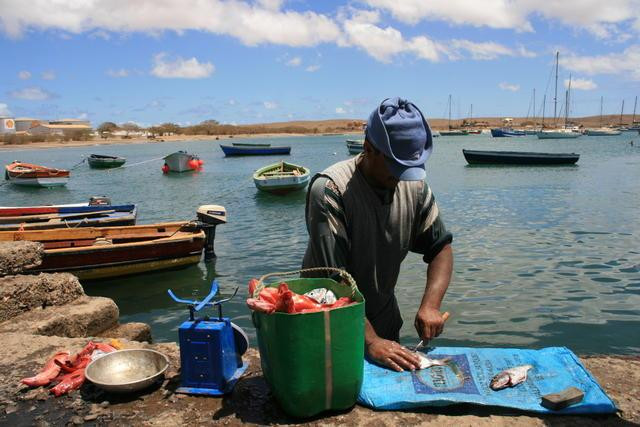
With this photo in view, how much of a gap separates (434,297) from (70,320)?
3646mm

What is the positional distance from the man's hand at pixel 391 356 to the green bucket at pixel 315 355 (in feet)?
0.94

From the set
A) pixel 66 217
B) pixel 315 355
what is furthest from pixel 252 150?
pixel 315 355

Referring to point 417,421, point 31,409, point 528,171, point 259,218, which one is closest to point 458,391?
point 417,421

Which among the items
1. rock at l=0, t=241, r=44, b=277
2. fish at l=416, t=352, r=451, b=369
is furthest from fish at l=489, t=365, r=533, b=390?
rock at l=0, t=241, r=44, b=277

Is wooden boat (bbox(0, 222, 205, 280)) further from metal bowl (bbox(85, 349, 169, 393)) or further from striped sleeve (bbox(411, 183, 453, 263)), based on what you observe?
striped sleeve (bbox(411, 183, 453, 263))

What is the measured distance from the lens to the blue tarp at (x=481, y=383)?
8.66ft

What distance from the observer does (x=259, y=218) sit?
18797mm

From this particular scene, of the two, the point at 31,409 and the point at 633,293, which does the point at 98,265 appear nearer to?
the point at 31,409

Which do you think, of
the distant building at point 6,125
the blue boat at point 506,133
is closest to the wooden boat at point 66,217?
the blue boat at point 506,133

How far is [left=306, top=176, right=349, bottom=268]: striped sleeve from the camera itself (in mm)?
2604

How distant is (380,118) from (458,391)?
57.2 inches

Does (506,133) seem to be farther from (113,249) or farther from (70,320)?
(70,320)

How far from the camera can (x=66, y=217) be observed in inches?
→ 562

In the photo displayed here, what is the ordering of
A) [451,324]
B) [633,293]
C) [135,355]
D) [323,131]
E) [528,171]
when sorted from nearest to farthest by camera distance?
[135,355]
[451,324]
[633,293]
[528,171]
[323,131]
